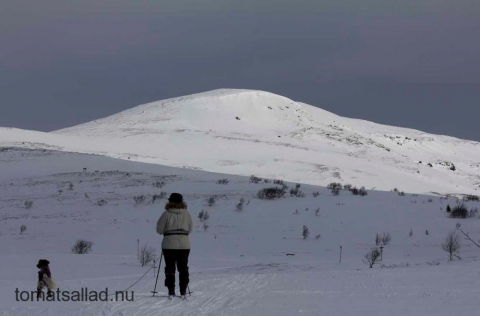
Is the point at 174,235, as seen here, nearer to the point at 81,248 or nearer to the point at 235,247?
the point at 81,248

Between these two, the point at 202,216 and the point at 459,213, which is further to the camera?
the point at 459,213

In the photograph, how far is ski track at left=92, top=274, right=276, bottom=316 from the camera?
311 inches

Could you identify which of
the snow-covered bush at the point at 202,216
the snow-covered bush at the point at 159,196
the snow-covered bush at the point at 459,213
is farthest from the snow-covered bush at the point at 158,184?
the snow-covered bush at the point at 459,213

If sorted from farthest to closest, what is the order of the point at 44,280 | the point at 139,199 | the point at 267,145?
the point at 267,145 → the point at 139,199 → the point at 44,280

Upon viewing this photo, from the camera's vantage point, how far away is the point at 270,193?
25031mm

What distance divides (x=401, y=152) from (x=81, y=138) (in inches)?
1274

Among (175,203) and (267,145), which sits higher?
(267,145)

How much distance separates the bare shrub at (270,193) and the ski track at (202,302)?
14026mm

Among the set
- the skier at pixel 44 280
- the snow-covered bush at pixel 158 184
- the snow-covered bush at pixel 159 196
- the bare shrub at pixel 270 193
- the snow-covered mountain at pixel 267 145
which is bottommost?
the skier at pixel 44 280

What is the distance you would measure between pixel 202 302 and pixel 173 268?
2.59 feet

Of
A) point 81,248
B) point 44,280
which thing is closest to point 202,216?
point 81,248

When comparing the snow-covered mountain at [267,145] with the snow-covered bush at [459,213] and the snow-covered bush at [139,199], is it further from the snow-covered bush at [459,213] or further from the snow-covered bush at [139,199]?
the snow-covered bush at [459,213]

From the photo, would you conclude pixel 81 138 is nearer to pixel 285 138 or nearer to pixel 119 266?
pixel 285 138

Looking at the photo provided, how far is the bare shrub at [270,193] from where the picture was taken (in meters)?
24.9
